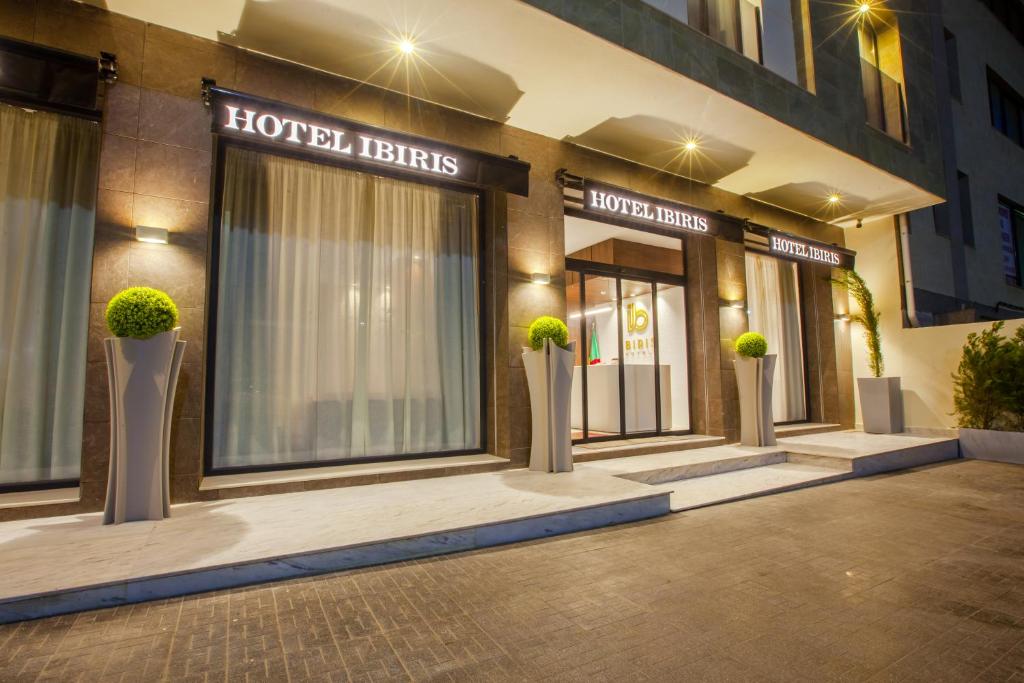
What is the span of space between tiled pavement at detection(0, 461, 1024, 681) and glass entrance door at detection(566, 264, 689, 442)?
3.78 meters

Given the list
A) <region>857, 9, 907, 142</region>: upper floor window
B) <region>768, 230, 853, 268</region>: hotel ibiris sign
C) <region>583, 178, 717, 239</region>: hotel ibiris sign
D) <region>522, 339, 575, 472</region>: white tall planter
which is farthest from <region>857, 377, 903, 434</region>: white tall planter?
<region>522, 339, 575, 472</region>: white tall planter

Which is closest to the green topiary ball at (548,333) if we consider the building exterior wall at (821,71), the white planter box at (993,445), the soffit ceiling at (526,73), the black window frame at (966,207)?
the soffit ceiling at (526,73)

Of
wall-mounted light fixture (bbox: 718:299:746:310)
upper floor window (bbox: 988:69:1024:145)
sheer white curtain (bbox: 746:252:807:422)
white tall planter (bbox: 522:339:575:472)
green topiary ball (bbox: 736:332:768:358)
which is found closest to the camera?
white tall planter (bbox: 522:339:575:472)

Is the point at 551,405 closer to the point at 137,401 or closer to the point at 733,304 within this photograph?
the point at 137,401

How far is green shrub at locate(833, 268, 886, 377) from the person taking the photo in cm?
892

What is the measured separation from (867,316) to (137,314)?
436 inches

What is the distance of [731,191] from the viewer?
320 inches

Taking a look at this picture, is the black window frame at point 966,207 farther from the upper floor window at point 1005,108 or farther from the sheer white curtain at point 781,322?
the sheer white curtain at point 781,322

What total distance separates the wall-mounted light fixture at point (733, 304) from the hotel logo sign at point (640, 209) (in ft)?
4.46

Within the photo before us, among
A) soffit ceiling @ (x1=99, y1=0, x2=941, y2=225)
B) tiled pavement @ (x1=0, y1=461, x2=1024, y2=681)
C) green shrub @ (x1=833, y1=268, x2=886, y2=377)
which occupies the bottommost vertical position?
tiled pavement @ (x1=0, y1=461, x2=1024, y2=681)

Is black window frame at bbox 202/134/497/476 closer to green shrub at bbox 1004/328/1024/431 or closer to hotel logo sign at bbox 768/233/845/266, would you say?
hotel logo sign at bbox 768/233/845/266

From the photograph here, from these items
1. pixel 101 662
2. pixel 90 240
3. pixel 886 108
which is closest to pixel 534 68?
pixel 90 240

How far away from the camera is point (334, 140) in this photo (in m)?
4.45

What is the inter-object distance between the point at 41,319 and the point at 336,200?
108 inches
